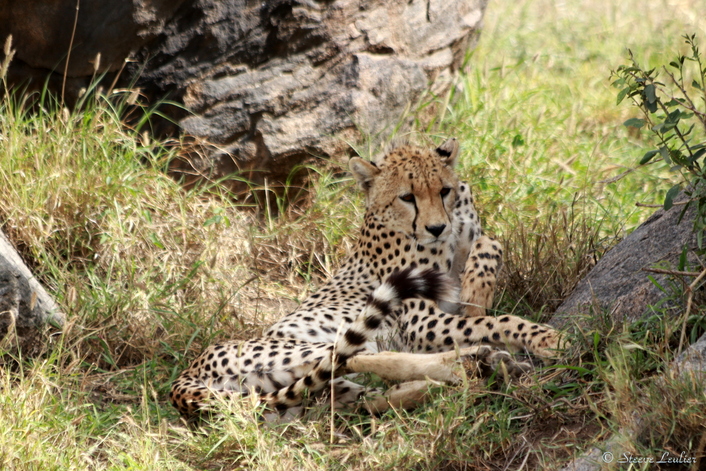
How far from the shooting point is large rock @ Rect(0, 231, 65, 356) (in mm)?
3059

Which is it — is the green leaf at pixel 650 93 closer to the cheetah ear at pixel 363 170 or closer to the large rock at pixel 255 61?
the cheetah ear at pixel 363 170

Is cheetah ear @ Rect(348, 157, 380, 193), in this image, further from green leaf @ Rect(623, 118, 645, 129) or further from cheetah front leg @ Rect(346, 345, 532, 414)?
green leaf @ Rect(623, 118, 645, 129)

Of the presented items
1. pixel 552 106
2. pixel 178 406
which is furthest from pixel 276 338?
pixel 552 106

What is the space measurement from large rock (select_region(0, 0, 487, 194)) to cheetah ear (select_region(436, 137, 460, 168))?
2.98 feet

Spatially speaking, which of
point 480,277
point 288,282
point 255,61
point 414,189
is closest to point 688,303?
point 480,277

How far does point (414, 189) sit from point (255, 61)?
4.71ft

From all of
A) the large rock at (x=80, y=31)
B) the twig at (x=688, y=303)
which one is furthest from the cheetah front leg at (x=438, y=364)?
the large rock at (x=80, y=31)

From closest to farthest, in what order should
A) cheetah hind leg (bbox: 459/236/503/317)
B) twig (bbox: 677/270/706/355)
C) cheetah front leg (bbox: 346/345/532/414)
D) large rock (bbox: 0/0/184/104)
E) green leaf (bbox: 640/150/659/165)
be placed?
twig (bbox: 677/270/706/355), green leaf (bbox: 640/150/659/165), cheetah front leg (bbox: 346/345/532/414), cheetah hind leg (bbox: 459/236/503/317), large rock (bbox: 0/0/184/104)

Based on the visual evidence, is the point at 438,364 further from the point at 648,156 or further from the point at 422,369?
the point at 648,156

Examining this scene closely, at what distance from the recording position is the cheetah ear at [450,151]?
3.59 m

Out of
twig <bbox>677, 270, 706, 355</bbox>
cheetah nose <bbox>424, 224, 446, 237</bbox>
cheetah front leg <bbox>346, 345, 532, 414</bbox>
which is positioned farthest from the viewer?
cheetah nose <bbox>424, 224, 446, 237</bbox>

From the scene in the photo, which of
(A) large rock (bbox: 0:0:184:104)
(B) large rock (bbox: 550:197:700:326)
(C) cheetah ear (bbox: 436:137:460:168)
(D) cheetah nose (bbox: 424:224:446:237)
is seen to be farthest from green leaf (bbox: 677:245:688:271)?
(A) large rock (bbox: 0:0:184:104)

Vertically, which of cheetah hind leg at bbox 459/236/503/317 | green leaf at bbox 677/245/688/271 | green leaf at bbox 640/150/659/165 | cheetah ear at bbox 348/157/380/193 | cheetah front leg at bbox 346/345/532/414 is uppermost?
green leaf at bbox 640/150/659/165

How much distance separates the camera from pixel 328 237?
4.08 m
